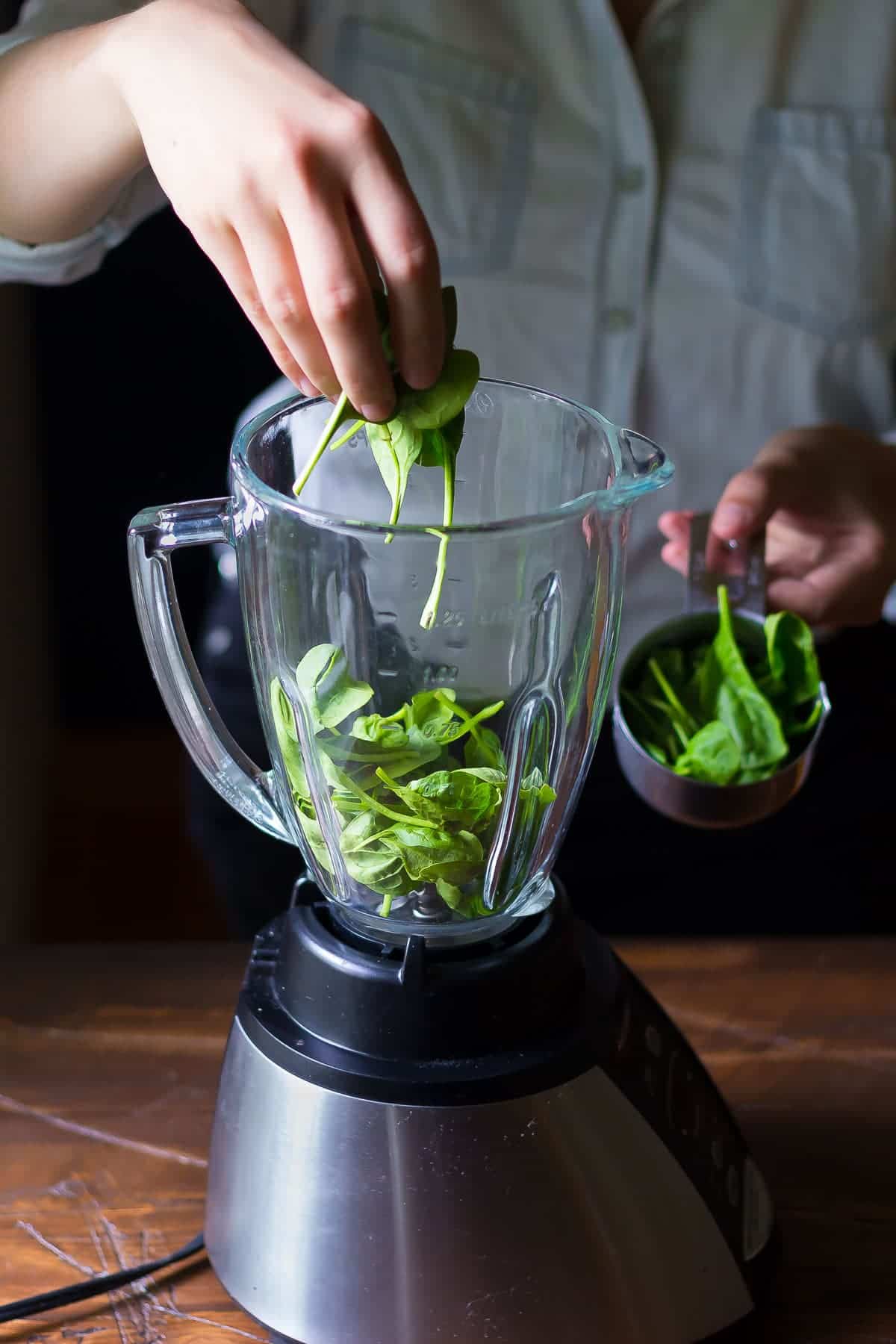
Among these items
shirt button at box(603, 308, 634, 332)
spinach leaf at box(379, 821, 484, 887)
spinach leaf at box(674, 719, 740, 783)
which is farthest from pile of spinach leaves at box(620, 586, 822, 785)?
shirt button at box(603, 308, 634, 332)

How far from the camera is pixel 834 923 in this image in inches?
42.4

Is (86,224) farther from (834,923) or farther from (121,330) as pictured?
(121,330)

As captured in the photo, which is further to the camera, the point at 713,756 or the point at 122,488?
the point at 122,488

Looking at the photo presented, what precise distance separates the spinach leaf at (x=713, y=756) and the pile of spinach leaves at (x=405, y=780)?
195mm

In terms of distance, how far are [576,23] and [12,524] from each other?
2.87 feet

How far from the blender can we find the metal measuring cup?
0.55ft

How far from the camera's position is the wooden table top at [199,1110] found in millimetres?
543

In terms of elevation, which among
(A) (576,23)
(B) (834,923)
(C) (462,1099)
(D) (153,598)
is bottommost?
(B) (834,923)

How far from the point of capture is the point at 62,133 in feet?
2.03

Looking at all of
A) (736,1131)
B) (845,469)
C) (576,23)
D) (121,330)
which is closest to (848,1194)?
(736,1131)

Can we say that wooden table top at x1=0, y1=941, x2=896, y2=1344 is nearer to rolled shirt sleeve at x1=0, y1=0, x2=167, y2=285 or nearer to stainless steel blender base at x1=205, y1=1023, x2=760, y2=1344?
stainless steel blender base at x1=205, y1=1023, x2=760, y2=1344

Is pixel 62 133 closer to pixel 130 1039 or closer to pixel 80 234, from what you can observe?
pixel 80 234

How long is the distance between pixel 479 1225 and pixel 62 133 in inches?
20.3

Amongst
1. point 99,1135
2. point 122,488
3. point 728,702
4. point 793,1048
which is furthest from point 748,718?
point 122,488
